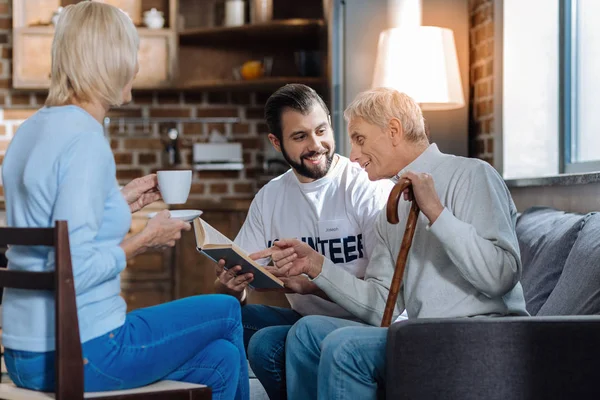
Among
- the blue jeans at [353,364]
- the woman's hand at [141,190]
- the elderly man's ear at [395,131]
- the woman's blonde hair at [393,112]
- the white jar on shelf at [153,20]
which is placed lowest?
the blue jeans at [353,364]

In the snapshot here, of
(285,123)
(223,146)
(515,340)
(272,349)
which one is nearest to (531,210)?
(285,123)

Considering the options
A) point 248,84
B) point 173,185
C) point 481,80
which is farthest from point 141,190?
point 248,84

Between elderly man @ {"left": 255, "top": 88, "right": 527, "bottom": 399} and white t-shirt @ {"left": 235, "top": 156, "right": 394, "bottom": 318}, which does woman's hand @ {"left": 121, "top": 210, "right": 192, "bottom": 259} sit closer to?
elderly man @ {"left": 255, "top": 88, "right": 527, "bottom": 399}

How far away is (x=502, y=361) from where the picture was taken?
5.61 ft

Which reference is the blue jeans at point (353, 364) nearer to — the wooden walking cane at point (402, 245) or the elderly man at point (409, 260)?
the elderly man at point (409, 260)

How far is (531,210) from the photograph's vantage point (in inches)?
114

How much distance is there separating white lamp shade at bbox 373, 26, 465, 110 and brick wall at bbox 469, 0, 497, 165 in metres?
0.16

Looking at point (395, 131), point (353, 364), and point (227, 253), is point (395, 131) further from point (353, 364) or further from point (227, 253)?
point (353, 364)

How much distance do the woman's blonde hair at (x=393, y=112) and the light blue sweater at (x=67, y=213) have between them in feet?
2.49

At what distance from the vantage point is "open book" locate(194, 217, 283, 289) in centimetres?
199

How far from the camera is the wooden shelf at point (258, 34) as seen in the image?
16.8 feet

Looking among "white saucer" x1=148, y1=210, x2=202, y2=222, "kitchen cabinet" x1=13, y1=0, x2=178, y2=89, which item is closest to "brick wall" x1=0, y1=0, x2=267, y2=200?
"kitchen cabinet" x1=13, y1=0, x2=178, y2=89

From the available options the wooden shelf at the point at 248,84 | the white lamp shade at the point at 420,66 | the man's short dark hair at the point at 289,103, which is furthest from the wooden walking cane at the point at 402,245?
the wooden shelf at the point at 248,84

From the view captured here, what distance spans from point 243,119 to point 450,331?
158 inches
